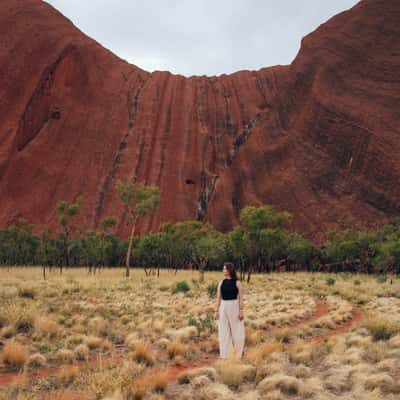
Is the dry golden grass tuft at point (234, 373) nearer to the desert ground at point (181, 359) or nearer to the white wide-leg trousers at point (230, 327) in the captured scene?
the desert ground at point (181, 359)

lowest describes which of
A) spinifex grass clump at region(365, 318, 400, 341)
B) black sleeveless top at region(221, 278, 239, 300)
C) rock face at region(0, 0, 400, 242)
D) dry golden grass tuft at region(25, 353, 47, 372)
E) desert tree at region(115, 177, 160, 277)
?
dry golden grass tuft at region(25, 353, 47, 372)

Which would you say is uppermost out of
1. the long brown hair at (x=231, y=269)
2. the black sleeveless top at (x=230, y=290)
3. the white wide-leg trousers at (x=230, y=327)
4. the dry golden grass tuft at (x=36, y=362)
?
the long brown hair at (x=231, y=269)

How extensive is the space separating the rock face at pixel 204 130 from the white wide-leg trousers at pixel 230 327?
2485 inches

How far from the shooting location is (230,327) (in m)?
8.06

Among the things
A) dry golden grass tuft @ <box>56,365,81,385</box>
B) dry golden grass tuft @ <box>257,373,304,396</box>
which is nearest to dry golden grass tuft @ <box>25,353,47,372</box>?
dry golden grass tuft @ <box>56,365,81,385</box>

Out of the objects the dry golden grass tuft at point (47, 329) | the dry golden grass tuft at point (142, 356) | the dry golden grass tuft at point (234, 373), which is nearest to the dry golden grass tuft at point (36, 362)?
the dry golden grass tuft at point (142, 356)

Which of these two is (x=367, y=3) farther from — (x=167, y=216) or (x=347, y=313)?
(x=347, y=313)

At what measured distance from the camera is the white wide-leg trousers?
8.01m

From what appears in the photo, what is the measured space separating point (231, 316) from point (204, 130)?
273ft

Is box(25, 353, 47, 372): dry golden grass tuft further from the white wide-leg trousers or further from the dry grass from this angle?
the white wide-leg trousers

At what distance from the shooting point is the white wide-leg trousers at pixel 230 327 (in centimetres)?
801

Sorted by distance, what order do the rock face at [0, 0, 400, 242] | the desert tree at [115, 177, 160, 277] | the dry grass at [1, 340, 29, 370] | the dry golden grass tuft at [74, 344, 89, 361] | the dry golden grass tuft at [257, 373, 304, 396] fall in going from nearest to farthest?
the dry golden grass tuft at [257, 373, 304, 396], the dry grass at [1, 340, 29, 370], the dry golden grass tuft at [74, 344, 89, 361], the desert tree at [115, 177, 160, 277], the rock face at [0, 0, 400, 242]

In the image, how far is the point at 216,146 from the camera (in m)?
87.2

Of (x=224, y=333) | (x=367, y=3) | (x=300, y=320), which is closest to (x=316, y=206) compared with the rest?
(x=367, y=3)
